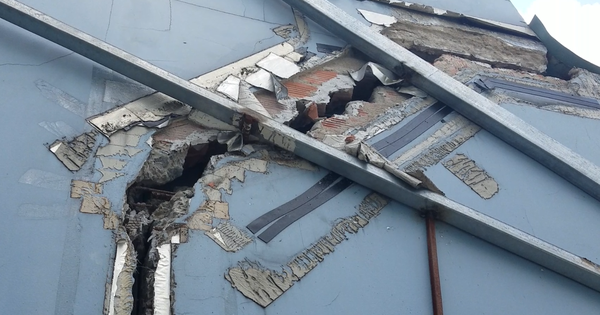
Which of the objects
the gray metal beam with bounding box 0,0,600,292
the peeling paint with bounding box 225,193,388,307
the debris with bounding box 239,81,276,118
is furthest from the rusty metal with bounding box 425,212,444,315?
the debris with bounding box 239,81,276,118

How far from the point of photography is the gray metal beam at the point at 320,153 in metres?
3.10

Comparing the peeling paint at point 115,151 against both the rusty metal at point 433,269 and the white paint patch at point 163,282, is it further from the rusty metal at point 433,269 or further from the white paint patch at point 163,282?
the rusty metal at point 433,269

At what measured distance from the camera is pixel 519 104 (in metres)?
4.10

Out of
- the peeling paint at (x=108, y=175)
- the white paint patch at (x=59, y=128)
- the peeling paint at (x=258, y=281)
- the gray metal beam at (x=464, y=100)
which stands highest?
the gray metal beam at (x=464, y=100)

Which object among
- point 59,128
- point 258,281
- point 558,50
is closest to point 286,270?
point 258,281

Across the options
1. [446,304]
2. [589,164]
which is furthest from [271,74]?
[589,164]

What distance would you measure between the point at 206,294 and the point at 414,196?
1326 millimetres

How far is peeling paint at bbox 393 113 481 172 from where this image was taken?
11.3 feet

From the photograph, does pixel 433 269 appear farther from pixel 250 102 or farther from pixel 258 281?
pixel 250 102

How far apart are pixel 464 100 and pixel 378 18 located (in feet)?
4.13

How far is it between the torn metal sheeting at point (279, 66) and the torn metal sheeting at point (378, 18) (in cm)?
111

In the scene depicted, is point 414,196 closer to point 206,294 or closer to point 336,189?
point 336,189

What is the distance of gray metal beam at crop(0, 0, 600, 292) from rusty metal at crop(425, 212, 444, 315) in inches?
3.1

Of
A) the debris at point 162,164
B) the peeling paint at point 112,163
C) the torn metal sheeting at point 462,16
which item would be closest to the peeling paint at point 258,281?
the debris at point 162,164
